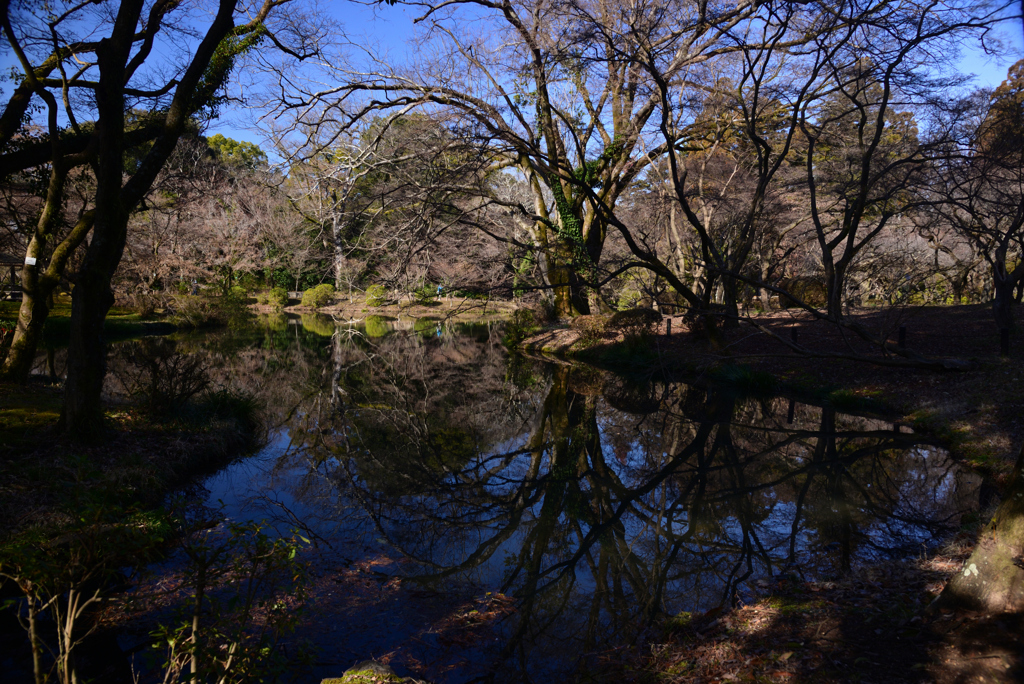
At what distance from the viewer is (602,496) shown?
7.89 m

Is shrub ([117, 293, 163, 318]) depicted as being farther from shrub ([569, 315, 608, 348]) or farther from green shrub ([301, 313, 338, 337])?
shrub ([569, 315, 608, 348])

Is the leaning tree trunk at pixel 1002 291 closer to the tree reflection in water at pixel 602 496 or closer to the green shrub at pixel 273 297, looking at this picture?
the tree reflection in water at pixel 602 496

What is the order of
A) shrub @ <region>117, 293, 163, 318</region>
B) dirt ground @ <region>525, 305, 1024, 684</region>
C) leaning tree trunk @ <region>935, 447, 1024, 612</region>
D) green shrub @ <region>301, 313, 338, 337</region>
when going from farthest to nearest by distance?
green shrub @ <region>301, 313, 338, 337</region>, shrub @ <region>117, 293, 163, 318</region>, leaning tree trunk @ <region>935, 447, 1024, 612</region>, dirt ground @ <region>525, 305, 1024, 684</region>

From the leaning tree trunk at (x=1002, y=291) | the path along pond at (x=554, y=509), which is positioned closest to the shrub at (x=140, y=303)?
the path along pond at (x=554, y=509)

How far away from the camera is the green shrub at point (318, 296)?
123ft

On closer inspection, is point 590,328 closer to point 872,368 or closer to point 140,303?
point 872,368

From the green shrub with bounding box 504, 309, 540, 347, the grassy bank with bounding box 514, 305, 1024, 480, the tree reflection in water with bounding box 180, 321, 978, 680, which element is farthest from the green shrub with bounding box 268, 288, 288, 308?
the tree reflection in water with bounding box 180, 321, 978, 680

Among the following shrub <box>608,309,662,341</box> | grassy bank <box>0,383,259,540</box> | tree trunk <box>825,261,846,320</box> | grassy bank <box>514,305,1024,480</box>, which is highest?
tree trunk <box>825,261,846,320</box>

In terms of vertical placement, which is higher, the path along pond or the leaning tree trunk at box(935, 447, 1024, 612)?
the leaning tree trunk at box(935, 447, 1024, 612)

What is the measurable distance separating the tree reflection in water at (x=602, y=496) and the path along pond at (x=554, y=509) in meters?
0.03

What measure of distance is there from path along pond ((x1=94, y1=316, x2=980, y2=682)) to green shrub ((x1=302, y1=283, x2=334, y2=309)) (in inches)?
943

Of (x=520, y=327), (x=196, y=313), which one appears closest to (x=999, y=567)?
(x=520, y=327)

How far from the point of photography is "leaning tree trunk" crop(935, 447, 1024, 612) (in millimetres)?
3471

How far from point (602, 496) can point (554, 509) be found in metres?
0.75
